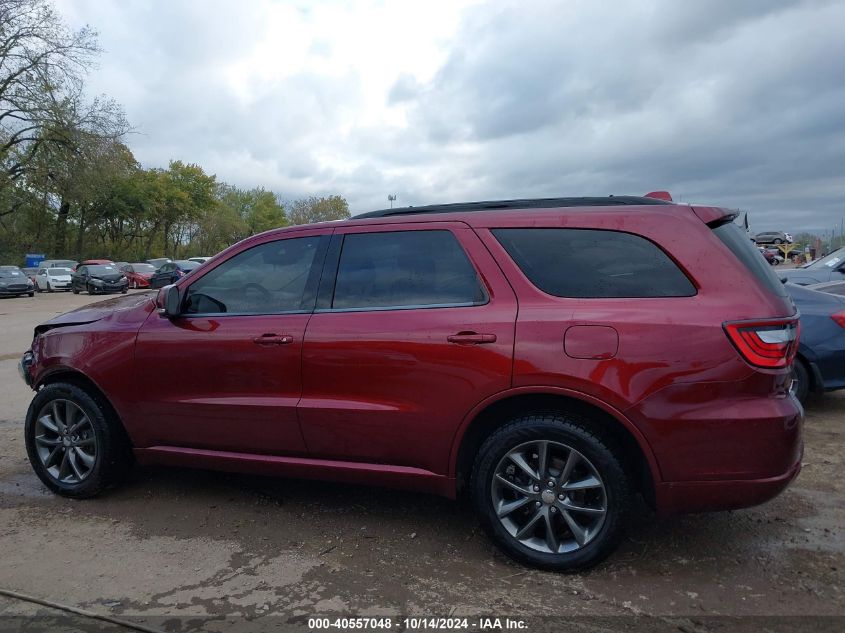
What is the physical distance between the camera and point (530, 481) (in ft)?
10.3

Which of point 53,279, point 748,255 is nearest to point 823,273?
point 748,255

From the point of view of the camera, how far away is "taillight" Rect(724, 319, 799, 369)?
9.25 feet

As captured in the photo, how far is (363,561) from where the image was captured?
3301 mm

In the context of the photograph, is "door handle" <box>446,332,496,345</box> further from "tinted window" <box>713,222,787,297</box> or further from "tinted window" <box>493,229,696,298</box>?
"tinted window" <box>713,222,787,297</box>

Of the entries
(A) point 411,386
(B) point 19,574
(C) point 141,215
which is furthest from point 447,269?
(C) point 141,215

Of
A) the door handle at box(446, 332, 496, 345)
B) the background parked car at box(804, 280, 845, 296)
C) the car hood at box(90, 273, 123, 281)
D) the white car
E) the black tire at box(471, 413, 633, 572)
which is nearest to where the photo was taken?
the black tire at box(471, 413, 633, 572)

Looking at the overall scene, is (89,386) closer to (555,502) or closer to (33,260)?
(555,502)

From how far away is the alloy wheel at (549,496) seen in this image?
305 cm

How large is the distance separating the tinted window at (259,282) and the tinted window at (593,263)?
1225 mm

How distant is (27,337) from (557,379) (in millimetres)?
13046

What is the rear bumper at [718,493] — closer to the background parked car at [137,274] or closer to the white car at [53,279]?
the background parked car at [137,274]

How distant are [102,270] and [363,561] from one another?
31.2m

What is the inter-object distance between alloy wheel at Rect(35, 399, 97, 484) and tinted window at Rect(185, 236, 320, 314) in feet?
3.66

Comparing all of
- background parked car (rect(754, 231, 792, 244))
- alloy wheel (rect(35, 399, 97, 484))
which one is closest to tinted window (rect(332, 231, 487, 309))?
alloy wheel (rect(35, 399, 97, 484))
